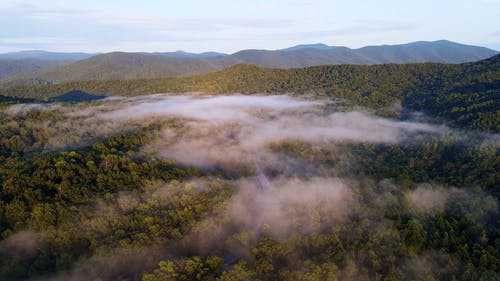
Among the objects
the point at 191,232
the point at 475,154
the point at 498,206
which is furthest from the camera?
the point at 475,154

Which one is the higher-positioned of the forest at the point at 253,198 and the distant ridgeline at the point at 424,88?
the distant ridgeline at the point at 424,88

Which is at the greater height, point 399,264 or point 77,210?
point 77,210

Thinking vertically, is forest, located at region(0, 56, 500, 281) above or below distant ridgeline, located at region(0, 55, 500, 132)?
below

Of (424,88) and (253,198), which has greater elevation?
(424,88)

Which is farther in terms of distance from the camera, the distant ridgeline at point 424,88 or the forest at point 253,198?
the distant ridgeline at point 424,88

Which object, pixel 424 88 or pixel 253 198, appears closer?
pixel 253 198

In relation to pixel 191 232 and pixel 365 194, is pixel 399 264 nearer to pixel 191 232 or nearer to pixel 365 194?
pixel 365 194

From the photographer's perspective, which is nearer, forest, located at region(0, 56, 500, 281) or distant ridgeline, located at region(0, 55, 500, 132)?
forest, located at region(0, 56, 500, 281)

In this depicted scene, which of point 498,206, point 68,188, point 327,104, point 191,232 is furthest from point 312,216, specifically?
point 327,104
